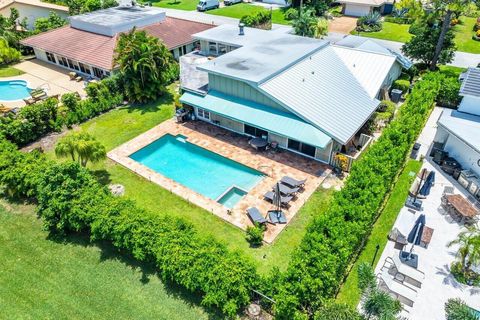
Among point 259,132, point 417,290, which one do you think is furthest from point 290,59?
point 417,290

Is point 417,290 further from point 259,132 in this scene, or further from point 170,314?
point 259,132

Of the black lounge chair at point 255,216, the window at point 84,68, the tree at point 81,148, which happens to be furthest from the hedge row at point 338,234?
the window at point 84,68

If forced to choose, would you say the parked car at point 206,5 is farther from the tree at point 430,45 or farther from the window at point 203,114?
the window at point 203,114

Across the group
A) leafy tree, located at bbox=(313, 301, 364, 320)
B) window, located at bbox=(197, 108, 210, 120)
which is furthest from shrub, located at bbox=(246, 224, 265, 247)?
window, located at bbox=(197, 108, 210, 120)

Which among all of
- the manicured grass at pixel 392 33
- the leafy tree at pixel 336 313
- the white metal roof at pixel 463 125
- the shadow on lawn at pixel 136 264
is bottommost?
the shadow on lawn at pixel 136 264

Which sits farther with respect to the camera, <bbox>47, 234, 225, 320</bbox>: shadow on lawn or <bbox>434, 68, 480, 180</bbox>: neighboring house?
<bbox>434, 68, 480, 180</bbox>: neighboring house

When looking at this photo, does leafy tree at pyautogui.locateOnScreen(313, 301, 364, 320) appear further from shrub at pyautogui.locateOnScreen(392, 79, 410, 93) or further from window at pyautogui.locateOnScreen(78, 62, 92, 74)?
window at pyautogui.locateOnScreen(78, 62, 92, 74)
